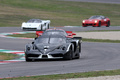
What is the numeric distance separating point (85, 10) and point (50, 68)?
180ft

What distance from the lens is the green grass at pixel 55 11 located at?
5453 cm

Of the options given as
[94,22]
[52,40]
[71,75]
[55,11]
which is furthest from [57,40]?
[55,11]

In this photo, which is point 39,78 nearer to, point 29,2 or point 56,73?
point 56,73

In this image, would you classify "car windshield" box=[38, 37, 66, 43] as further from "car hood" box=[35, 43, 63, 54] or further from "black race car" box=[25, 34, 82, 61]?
"car hood" box=[35, 43, 63, 54]

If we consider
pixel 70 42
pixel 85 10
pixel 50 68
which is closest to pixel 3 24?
pixel 85 10

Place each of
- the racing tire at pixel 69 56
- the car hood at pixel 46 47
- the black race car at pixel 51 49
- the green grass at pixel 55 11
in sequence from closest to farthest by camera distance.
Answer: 1. the black race car at pixel 51 49
2. the car hood at pixel 46 47
3. the racing tire at pixel 69 56
4. the green grass at pixel 55 11

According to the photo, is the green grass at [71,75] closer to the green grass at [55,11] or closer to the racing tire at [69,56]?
the racing tire at [69,56]

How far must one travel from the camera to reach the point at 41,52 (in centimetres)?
1562

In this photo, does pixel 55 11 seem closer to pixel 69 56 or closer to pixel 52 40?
pixel 52 40

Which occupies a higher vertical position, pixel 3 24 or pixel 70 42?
pixel 70 42

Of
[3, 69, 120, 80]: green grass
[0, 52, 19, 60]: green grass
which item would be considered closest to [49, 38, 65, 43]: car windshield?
[0, 52, 19, 60]: green grass

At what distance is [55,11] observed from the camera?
214 feet

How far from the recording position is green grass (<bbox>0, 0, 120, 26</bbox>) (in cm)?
5453

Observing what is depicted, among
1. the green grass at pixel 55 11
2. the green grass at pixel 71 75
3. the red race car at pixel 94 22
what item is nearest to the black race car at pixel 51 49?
the green grass at pixel 71 75
